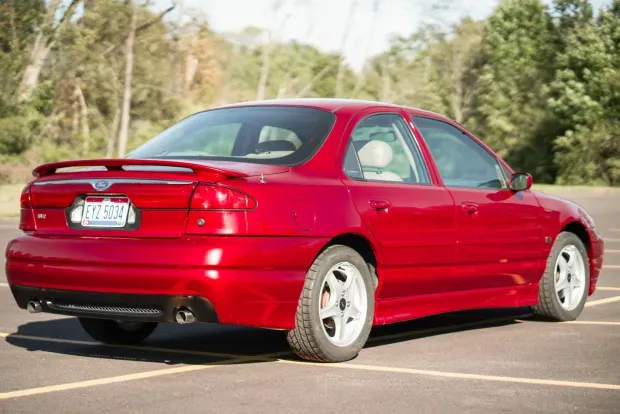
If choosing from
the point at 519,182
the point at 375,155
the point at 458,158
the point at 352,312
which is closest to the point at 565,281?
the point at 519,182

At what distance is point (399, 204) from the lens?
24.6 ft

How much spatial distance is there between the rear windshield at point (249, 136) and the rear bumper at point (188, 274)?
0.72m

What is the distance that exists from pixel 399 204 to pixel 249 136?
1.07 metres

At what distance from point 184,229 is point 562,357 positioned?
2.56 meters

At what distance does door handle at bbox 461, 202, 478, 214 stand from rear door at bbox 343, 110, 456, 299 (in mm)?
149

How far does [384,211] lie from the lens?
7340mm

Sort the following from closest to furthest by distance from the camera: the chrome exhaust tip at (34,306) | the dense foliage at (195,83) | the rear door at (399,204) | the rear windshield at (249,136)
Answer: the chrome exhaust tip at (34,306) → the rear windshield at (249,136) → the rear door at (399,204) → the dense foliage at (195,83)

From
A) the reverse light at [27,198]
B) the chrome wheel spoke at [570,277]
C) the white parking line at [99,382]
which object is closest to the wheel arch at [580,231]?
the chrome wheel spoke at [570,277]

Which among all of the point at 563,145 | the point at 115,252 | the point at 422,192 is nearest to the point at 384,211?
the point at 422,192

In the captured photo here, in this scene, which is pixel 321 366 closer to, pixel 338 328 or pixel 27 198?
pixel 338 328

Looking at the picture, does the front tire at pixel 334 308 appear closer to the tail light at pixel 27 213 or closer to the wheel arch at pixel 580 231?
the tail light at pixel 27 213

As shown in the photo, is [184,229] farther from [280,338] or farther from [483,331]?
[483,331]

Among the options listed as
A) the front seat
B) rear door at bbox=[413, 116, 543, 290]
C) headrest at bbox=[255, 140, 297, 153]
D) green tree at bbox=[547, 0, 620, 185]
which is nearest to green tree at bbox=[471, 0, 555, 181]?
green tree at bbox=[547, 0, 620, 185]

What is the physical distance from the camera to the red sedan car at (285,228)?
21.2 feet
